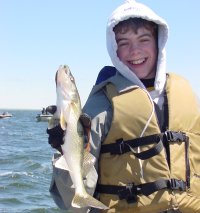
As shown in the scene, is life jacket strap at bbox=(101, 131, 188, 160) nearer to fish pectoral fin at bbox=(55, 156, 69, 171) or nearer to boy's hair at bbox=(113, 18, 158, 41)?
fish pectoral fin at bbox=(55, 156, 69, 171)

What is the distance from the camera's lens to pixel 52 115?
4.34 metres

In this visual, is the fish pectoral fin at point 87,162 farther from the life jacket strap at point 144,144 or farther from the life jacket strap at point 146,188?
the life jacket strap at point 146,188

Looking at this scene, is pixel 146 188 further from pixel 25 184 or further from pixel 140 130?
pixel 25 184

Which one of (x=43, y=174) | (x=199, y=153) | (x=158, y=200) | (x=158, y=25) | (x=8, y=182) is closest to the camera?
(x=158, y=200)

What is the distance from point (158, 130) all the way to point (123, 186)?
614mm

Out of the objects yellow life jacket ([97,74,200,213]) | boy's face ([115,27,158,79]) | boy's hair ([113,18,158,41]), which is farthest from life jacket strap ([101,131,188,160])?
boy's hair ([113,18,158,41])

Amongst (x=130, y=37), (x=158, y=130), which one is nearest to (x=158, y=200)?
(x=158, y=130)

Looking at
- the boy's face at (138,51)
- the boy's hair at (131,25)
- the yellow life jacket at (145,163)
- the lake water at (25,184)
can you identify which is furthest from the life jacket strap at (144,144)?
the lake water at (25,184)

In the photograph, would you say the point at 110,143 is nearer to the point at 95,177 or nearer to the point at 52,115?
the point at 95,177

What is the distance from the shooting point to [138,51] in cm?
494

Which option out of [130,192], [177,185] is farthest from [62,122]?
[177,185]

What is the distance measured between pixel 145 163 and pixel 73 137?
744 mm

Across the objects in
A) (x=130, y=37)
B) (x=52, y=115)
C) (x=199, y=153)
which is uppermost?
(x=130, y=37)

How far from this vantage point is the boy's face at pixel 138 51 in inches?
195
